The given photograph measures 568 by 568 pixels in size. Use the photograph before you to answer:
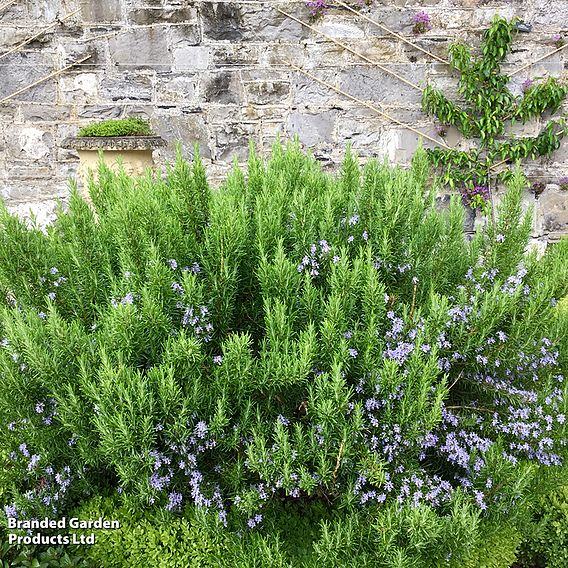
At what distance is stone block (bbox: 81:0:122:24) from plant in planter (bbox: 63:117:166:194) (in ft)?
3.05

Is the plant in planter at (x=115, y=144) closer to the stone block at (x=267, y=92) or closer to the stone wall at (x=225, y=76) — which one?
the stone wall at (x=225, y=76)

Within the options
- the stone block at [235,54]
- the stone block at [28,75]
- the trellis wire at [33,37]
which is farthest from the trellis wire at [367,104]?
the stone block at [28,75]

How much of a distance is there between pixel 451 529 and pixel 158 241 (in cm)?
124

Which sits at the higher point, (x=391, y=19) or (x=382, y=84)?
(x=391, y=19)

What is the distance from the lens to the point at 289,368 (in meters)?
1.53

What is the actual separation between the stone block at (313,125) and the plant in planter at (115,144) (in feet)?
3.95

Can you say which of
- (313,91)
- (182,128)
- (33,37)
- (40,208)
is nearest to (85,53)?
(33,37)

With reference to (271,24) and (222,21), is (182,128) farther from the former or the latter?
→ (271,24)

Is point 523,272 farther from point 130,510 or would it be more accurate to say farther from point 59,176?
point 59,176

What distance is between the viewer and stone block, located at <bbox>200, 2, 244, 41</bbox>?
185 inches

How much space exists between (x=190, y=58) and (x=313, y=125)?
1214 millimetres

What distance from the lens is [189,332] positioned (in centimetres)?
167

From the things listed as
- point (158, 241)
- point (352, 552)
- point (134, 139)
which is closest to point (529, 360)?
point (352, 552)

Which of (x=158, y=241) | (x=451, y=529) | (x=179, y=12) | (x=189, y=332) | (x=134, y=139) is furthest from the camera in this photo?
(x=179, y=12)
